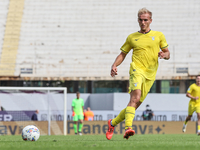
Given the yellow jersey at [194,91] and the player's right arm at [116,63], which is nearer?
the player's right arm at [116,63]

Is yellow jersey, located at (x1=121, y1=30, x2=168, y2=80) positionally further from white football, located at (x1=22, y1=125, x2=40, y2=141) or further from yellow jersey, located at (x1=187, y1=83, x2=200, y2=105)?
yellow jersey, located at (x1=187, y1=83, x2=200, y2=105)

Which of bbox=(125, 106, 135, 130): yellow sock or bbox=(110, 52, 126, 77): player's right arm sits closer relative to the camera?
bbox=(125, 106, 135, 130): yellow sock

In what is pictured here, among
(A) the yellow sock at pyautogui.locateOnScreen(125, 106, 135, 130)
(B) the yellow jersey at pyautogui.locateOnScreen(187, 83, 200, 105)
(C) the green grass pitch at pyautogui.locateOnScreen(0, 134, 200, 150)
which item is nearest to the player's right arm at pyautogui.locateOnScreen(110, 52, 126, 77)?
(A) the yellow sock at pyautogui.locateOnScreen(125, 106, 135, 130)

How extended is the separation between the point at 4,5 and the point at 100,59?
9.76 meters

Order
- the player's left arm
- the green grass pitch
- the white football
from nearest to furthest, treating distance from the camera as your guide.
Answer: the green grass pitch
the player's left arm
the white football

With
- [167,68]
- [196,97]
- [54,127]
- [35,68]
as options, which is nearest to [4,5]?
[35,68]

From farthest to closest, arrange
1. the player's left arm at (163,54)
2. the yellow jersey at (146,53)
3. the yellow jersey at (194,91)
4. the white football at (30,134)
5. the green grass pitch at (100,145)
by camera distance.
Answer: the yellow jersey at (194,91), the white football at (30,134), the yellow jersey at (146,53), the player's left arm at (163,54), the green grass pitch at (100,145)

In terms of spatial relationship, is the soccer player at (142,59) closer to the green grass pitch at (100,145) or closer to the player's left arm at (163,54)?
the player's left arm at (163,54)

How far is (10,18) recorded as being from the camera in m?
29.4

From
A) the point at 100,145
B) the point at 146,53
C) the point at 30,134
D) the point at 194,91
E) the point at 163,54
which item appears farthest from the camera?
the point at 194,91

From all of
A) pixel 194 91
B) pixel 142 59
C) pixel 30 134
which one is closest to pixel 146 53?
pixel 142 59

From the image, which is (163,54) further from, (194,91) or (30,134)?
(194,91)

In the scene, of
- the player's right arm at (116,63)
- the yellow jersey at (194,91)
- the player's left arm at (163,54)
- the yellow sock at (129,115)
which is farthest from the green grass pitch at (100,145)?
the yellow jersey at (194,91)

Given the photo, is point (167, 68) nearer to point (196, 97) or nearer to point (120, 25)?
point (120, 25)
